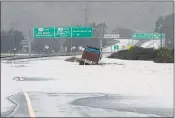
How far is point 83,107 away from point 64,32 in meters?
71.0

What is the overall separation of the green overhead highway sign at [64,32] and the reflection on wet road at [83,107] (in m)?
65.5

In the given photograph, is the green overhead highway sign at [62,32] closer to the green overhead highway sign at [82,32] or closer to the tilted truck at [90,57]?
the green overhead highway sign at [82,32]

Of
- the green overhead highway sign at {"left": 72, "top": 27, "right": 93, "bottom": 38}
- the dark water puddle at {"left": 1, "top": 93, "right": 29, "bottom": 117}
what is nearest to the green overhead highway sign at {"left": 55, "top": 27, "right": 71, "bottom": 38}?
the green overhead highway sign at {"left": 72, "top": 27, "right": 93, "bottom": 38}

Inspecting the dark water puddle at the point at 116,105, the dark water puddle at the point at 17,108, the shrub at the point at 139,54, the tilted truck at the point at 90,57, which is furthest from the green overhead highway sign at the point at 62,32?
the dark water puddle at the point at 116,105

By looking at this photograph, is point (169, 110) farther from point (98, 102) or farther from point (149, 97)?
point (149, 97)

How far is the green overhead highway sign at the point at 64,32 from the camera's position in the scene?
3172 inches

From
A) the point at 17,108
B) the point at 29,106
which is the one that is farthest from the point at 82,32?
the point at 17,108

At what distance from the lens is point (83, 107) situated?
11.9 m

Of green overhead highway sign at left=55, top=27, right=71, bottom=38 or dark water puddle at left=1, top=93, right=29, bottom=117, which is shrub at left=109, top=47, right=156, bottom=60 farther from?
dark water puddle at left=1, top=93, right=29, bottom=117

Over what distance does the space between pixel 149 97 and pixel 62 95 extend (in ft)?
11.0

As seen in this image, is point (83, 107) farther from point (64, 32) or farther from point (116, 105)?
point (64, 32)

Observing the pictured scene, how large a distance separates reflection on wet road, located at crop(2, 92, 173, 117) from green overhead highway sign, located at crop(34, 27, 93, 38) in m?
65.5

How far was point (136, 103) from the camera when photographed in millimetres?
13102

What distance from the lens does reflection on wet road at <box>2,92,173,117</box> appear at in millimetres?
10479
